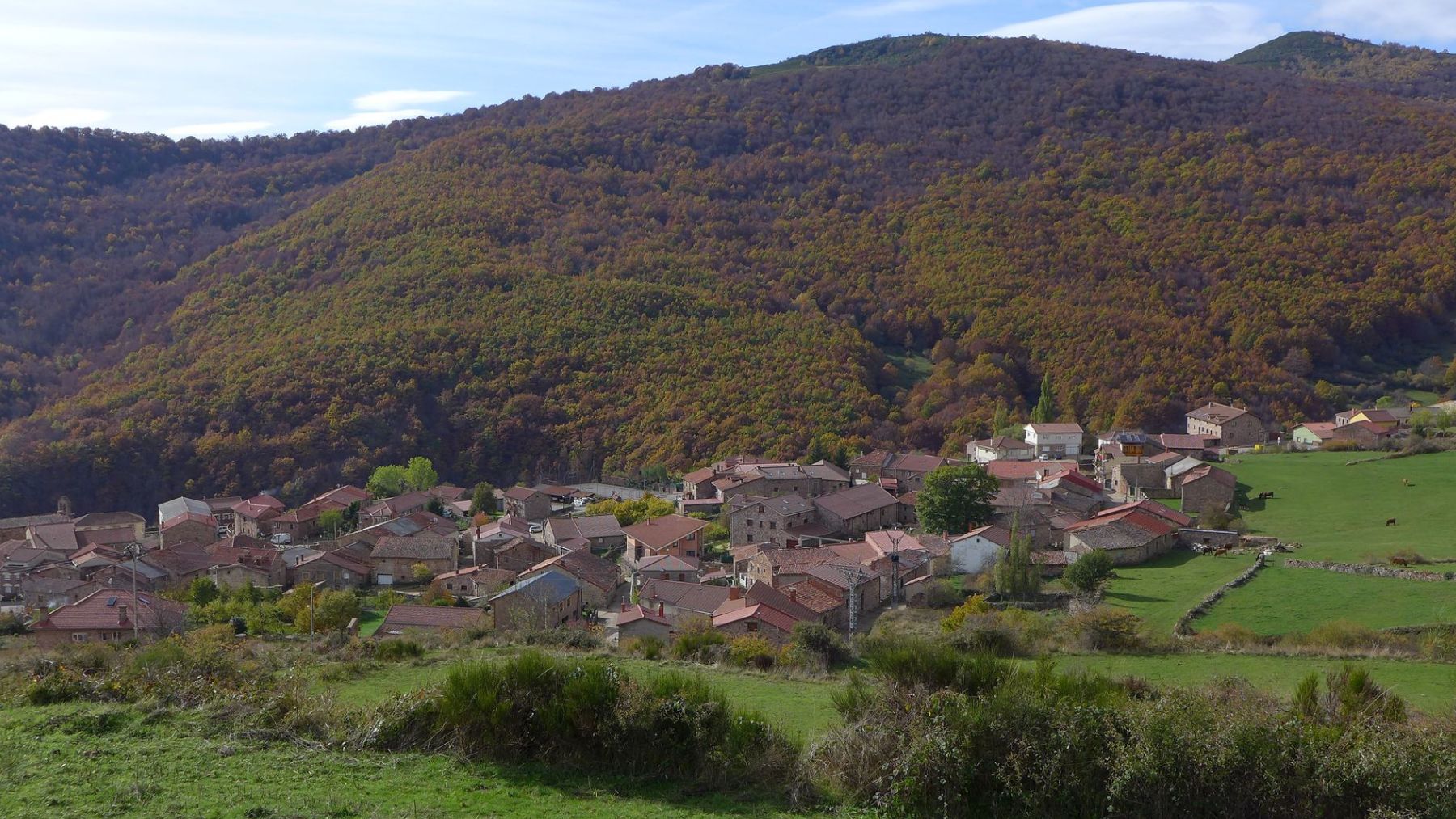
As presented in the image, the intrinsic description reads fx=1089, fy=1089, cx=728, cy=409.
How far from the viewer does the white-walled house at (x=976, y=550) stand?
29.4 metres

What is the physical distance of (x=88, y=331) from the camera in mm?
83625

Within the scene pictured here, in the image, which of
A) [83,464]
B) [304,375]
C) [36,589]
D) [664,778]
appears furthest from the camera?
[304,375]

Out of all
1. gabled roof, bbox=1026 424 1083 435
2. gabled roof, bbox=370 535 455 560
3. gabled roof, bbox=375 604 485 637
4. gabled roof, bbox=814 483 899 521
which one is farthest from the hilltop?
gabled roof, bbox=375 604 485 637

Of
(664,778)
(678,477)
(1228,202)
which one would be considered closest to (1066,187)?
(1228,202)

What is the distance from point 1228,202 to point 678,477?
185 ft

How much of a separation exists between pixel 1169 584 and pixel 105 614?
2438 centimetres

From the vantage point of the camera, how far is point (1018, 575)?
2523 cm

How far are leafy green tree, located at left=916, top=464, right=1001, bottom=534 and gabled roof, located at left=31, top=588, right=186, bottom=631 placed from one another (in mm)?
20926

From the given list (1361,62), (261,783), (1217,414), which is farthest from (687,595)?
(1361,62)

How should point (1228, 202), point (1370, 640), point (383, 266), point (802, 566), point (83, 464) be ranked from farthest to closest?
point (1228, 202) < point (383, 266) < point (83, 464) < point (802, 566) < point (1370, 640)

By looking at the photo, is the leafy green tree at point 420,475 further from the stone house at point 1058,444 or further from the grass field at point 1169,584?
the grass field at point 1169,584

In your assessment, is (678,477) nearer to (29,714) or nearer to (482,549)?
(482,549)

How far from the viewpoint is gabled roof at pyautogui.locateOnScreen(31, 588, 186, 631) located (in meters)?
24.7

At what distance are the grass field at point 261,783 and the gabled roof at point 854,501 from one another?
1114 inches
